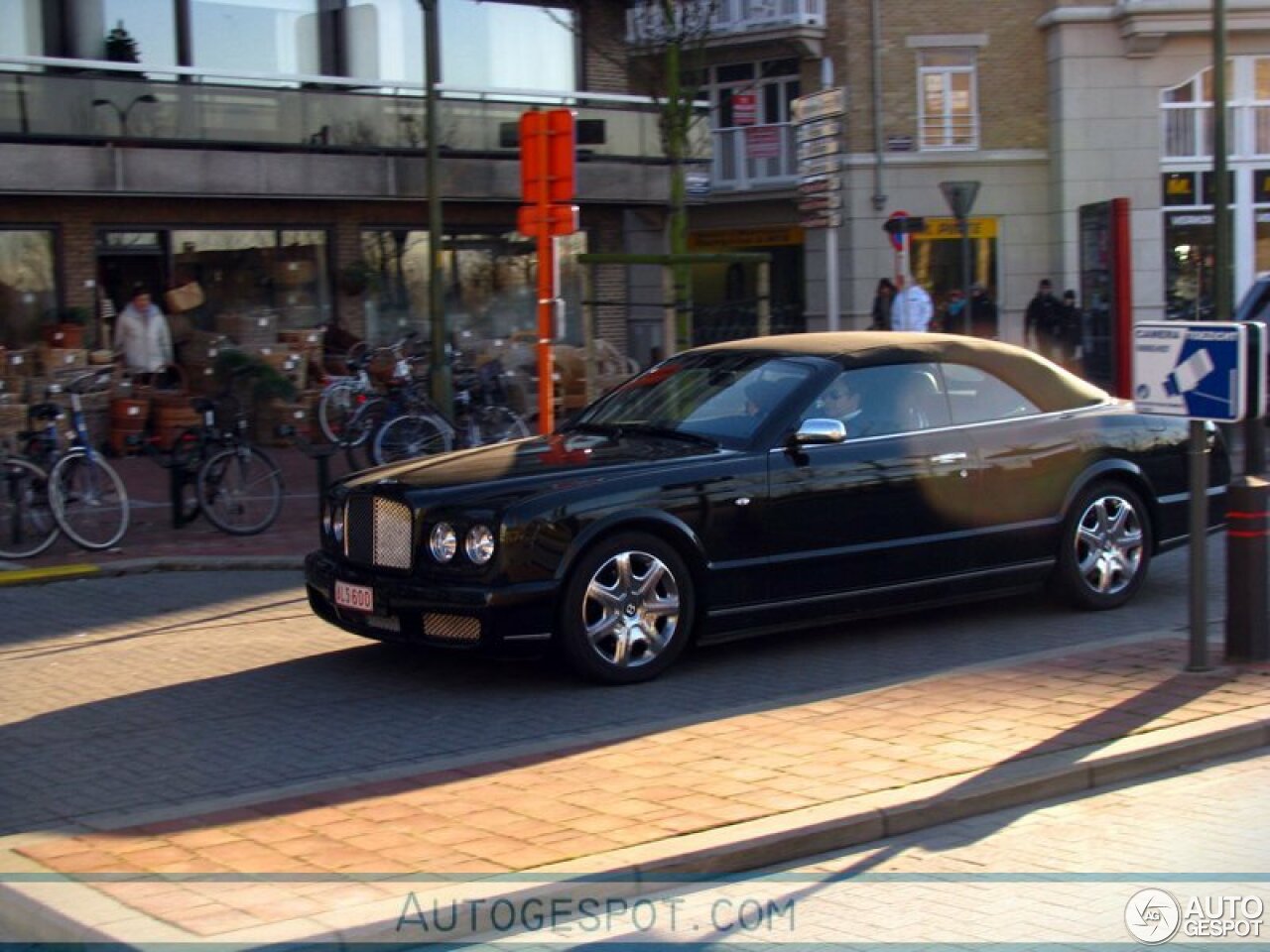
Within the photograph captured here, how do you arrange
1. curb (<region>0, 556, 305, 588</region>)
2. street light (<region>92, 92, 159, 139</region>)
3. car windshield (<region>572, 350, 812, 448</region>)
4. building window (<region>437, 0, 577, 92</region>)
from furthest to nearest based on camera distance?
building window (<region>437, 0, 577, 92</region>), street light (<region>92, 92, 159, 139</region>), curb (<region>0, 556, 305, 588</region>), car windshield (<region>572, 350, 812, 448</region>)

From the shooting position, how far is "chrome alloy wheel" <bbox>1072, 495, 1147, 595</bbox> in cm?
953

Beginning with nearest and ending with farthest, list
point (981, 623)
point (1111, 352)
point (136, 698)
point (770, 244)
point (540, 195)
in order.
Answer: point (136, 698) → point (981, 623) → point (540, 195) → point (1111, 352) → point (770, 244)

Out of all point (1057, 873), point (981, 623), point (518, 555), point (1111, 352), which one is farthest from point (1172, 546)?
point (1111, 352)

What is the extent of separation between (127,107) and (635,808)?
15.7 m

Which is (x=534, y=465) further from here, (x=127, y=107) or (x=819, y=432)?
(x=127, y=107)

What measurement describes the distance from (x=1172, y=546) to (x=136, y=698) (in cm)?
584

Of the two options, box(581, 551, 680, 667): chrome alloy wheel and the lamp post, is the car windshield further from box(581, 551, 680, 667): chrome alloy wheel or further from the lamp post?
the lamp post

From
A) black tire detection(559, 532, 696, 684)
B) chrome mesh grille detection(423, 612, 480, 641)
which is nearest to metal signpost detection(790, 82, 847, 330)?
black tire detection(559, 532, 696, 684)

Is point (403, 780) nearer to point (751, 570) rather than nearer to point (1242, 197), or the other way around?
point (751, 570)

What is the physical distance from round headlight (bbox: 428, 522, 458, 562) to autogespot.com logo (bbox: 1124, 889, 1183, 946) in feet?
11.7

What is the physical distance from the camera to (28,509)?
39.9 feet

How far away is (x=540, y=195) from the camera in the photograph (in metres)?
12.2

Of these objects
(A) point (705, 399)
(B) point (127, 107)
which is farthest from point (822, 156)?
(A) point (705, 399)

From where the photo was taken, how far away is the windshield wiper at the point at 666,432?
852cm
